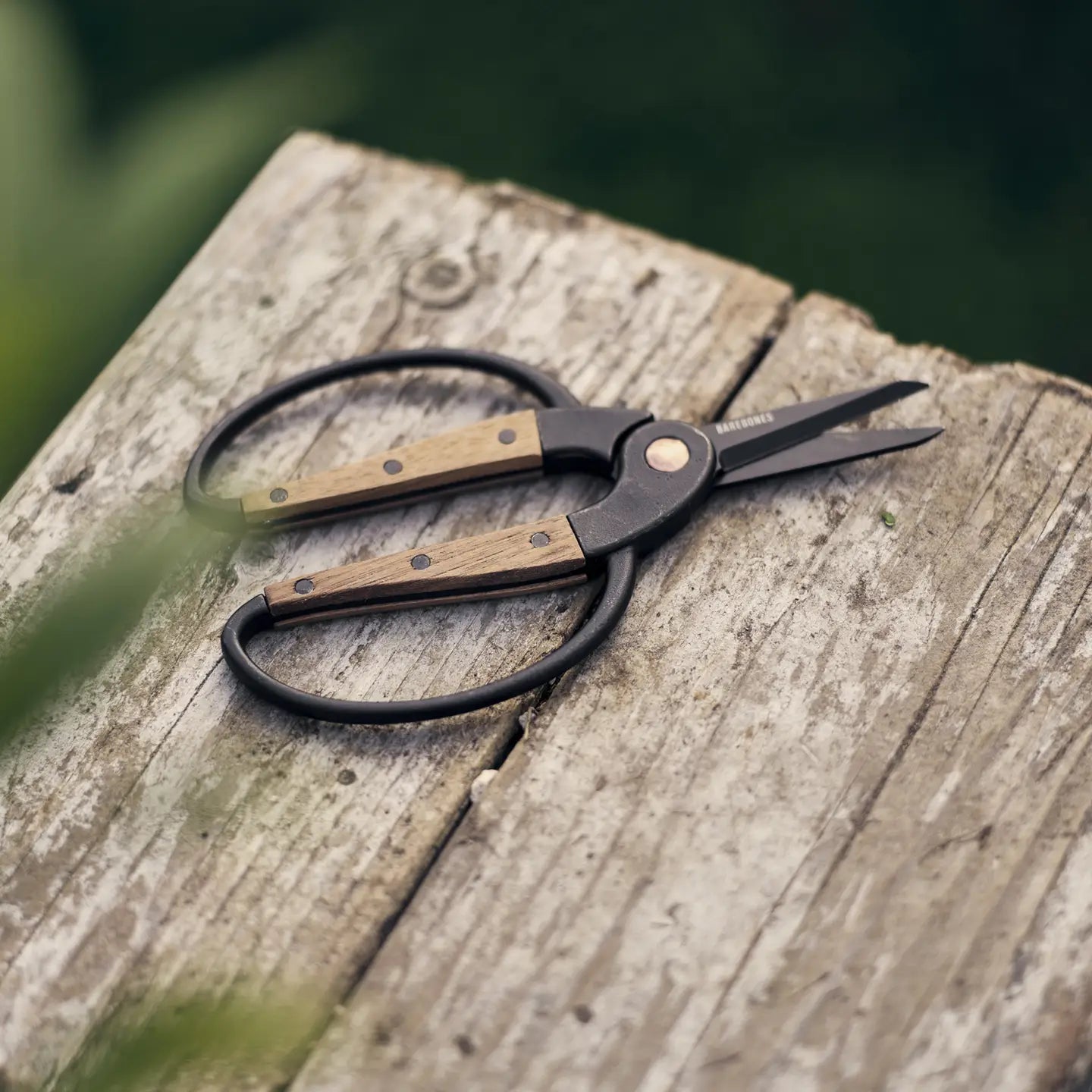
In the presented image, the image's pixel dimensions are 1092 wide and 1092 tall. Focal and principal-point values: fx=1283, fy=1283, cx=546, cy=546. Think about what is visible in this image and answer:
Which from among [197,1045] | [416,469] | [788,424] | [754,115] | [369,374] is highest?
[754,115]

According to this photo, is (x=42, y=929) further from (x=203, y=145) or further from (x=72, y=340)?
(x=203, y=145)

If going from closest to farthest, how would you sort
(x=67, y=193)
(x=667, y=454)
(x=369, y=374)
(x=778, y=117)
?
1. (x=667, y=454)
2. (x=369, y=374)
3. (x=67, y=193)
4. (x=778, y=117)

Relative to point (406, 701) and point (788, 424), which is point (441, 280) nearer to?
point (788, 424)

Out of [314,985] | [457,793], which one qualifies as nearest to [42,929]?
[314,985]

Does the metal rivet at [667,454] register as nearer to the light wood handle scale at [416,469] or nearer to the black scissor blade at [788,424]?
the black scissor blade at [788,424]

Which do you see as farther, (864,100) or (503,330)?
(864,100)

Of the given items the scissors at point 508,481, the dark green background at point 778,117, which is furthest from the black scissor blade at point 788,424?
the dark green background at point 778,117

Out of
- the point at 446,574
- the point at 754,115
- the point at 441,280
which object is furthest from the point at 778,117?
the point at 446,574
